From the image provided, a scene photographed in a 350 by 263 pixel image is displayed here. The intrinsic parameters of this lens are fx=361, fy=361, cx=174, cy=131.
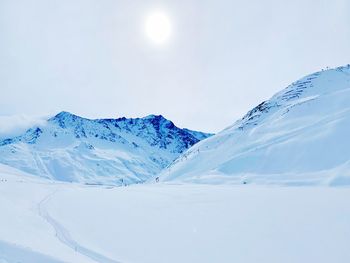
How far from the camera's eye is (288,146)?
53.0 m

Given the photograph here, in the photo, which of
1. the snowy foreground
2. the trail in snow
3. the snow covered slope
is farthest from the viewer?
the snow covered slope

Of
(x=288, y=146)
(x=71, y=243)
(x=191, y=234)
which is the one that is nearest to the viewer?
(x=71, y=243)

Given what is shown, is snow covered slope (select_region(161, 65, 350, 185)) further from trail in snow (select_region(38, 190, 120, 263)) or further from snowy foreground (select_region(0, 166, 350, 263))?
trail in snow (select_region(38, 190, 120, 263))

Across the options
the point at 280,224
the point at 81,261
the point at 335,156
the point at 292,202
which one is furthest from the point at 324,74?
the point at 81,261

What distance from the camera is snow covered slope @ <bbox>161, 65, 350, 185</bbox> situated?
137 feet

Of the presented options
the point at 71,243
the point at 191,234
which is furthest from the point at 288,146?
the point at 71,243

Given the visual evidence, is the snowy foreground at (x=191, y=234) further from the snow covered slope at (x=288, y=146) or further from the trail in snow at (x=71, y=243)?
the snow covered slope at (x=288, y=146)

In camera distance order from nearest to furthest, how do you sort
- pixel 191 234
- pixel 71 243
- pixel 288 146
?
pixel 71 243 < pixel 191 234 < pixel 288 146

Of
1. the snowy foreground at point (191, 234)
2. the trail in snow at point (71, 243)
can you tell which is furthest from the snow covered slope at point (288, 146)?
the trail in snow at point (71, 243)

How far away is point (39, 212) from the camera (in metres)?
22.8

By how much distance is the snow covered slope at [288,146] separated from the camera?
41.9 meters

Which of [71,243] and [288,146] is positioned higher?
[288,146]

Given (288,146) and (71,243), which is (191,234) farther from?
(288,146)

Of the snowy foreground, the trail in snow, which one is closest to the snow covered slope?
the snowy foreground
